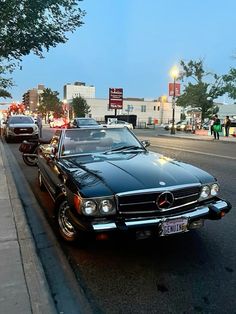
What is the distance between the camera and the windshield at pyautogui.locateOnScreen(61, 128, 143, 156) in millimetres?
6148

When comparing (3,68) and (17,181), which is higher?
(3,68)

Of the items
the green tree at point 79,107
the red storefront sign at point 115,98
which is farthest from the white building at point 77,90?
the red storefront sign at point 115,98

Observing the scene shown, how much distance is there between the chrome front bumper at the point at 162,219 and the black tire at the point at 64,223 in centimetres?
81

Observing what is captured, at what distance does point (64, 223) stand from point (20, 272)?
1195mm

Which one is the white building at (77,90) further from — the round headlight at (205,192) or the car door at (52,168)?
the round headlight at (205,192)

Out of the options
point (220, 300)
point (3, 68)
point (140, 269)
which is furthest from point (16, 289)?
point (3, 68)

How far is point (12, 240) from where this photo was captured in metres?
4.97

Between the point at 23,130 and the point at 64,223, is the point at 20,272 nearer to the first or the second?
the point at 64,223

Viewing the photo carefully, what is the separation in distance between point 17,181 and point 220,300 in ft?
23.3

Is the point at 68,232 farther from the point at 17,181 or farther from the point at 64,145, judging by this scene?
the point at 17,181

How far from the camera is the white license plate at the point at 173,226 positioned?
4.27 m

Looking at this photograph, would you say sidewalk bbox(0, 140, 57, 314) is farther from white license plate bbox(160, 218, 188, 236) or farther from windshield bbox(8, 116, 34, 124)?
windshield bbox(8, 116, 34, 124)

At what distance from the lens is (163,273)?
424 centimetres

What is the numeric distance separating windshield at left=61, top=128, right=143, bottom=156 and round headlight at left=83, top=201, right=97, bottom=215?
1.86 metres
